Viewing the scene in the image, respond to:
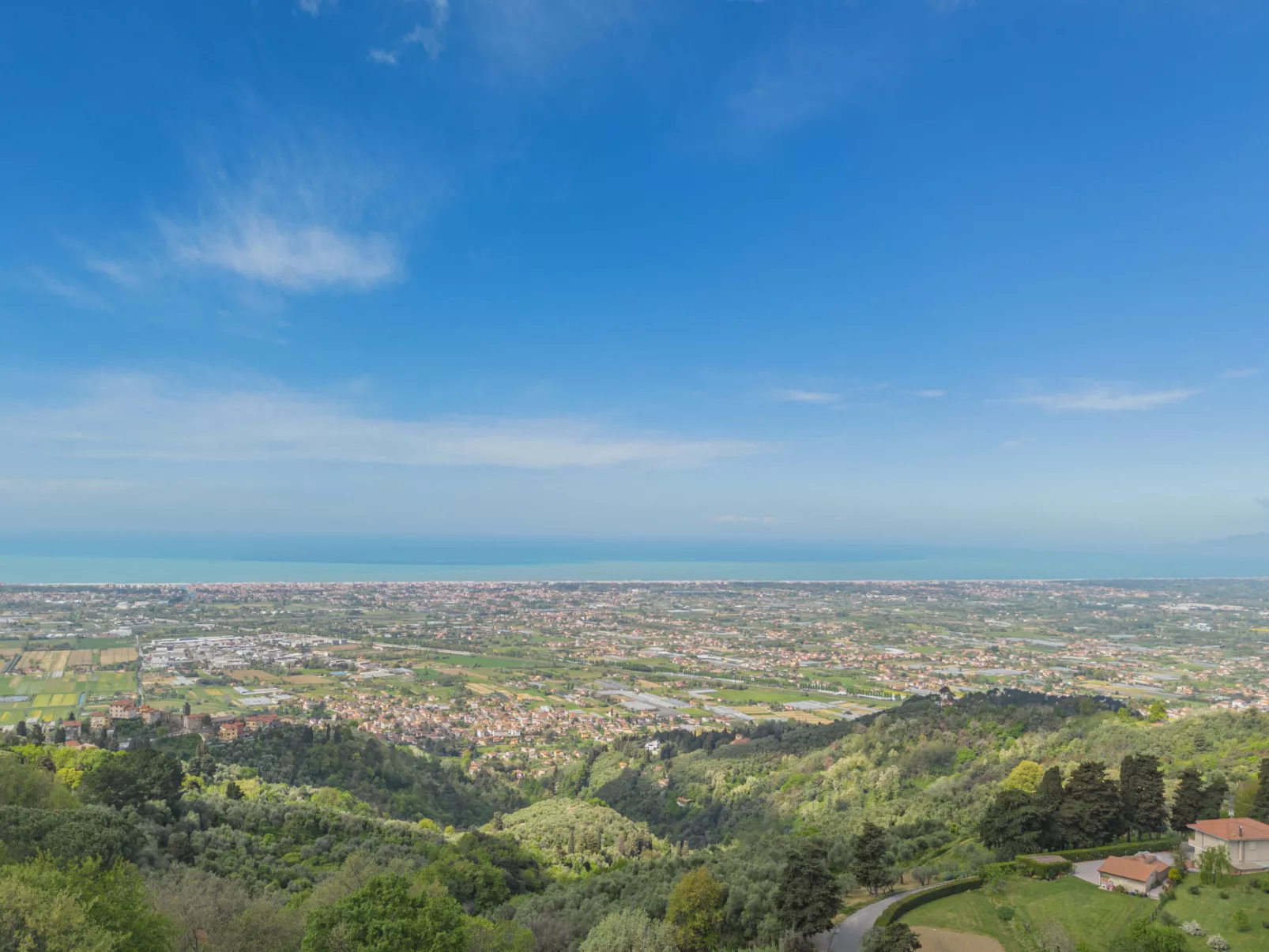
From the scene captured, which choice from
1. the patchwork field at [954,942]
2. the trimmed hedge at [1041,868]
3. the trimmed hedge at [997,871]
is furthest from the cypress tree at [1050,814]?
the patchwork field at [954,942]

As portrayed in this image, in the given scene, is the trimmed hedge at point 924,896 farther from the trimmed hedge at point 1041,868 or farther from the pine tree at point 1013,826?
the pine tree at point 1013,826

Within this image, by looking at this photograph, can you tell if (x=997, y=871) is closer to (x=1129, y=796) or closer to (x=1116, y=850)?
(x=1116, y=850)

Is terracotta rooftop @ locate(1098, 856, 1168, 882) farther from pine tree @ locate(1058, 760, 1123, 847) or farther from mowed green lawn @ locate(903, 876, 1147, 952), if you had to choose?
pine tree @ locate(1058, 760, 1123, 847)

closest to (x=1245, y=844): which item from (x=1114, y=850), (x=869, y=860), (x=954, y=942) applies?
(x=1114, y=850)

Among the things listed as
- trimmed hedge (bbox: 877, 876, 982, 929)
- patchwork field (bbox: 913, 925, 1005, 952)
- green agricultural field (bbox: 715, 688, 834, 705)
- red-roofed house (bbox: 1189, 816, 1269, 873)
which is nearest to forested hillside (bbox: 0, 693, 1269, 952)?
trimmed hedge (bbox: 877, 876, 982, 929)

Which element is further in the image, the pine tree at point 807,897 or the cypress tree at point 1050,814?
the cypress tree at point 1050,814
